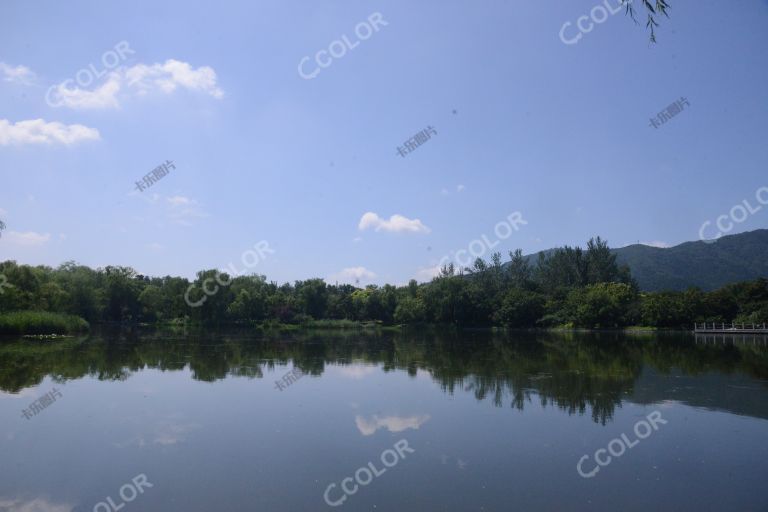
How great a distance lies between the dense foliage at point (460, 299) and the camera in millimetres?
57531

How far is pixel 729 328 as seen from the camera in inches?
2051

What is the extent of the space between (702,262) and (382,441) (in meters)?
194

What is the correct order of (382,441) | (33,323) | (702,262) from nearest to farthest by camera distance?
(382,441) < (33,323) < (702,262)

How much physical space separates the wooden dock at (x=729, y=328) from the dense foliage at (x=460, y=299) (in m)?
0.78

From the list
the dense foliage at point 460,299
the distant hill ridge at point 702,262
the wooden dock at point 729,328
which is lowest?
the wooden dock at point 729,328

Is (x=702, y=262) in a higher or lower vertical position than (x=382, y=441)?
higher

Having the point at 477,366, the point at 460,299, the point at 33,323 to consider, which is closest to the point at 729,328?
the point at 460,299

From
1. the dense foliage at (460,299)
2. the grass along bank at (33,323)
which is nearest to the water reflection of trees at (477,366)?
the grass along bank at (33,323)

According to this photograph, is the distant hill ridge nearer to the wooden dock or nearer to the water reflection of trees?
the wooden dock

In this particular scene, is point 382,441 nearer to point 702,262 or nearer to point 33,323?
point 33,323

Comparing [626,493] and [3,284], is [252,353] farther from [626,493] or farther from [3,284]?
[626,493]

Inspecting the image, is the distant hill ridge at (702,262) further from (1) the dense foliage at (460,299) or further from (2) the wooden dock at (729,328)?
(2) the wooden dock at (729,328)

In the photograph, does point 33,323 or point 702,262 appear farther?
point 702,262

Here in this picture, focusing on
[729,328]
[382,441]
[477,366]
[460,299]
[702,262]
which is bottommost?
[382,441]
